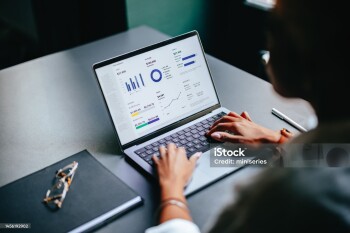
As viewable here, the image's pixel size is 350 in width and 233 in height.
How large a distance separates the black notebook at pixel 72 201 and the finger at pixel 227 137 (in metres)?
0.30

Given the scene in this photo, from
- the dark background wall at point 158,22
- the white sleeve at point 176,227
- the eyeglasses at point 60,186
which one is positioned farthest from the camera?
the dark background wall at point 158,22

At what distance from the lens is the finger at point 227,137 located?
115cm

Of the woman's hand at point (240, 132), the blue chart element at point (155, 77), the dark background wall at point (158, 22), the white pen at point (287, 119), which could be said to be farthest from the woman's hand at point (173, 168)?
the dark background wall at point (158, 22)

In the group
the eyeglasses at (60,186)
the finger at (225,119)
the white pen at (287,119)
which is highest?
the eyeglasses at (60,186)

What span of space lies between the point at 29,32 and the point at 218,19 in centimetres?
159

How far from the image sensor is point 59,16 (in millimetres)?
2838

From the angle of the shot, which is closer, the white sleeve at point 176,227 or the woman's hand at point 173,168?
the white sleeve at point 176,227

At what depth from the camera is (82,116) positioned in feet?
4.46

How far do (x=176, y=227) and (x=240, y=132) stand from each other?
41 cm

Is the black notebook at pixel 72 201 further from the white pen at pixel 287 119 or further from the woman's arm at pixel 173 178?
the white pen at pixel 287 119

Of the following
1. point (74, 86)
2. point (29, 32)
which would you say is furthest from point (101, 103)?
point (29, 32)

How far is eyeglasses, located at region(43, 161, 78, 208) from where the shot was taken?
3.20 feet

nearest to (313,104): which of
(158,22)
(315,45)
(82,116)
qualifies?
(315,45)

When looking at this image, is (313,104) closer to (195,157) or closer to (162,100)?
(195,157)
